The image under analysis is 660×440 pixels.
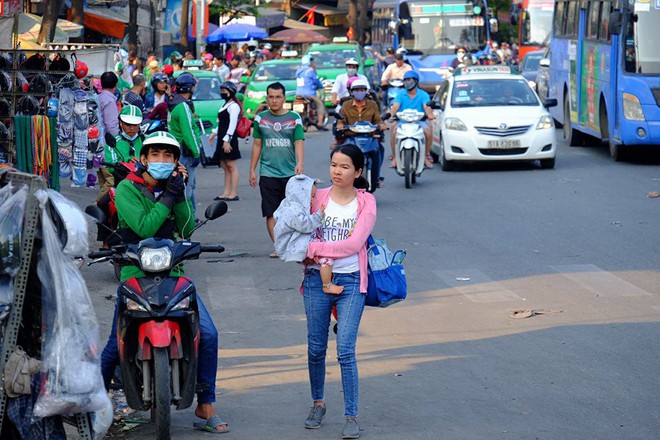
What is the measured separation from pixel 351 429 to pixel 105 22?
3475 cm

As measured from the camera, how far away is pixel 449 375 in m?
7.94

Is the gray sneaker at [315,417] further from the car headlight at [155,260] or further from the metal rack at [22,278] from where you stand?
the metal rack at [22,278]

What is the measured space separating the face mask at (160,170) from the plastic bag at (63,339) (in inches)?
52.7

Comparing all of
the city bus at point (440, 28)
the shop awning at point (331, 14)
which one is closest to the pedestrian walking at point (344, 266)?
the city bus at point (440, 28)

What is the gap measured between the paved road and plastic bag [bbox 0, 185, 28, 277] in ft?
5.83

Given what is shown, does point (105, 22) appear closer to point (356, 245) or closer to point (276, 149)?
point (276, 149)

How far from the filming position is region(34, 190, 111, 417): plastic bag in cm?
522

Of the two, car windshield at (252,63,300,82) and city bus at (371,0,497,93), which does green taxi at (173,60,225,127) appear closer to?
car windshield at (252,63,300,82)

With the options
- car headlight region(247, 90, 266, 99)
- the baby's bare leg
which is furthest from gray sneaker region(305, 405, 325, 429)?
car headlight region(247, 90, 266, 99)

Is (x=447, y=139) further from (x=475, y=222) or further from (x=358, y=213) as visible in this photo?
(x=358, y=213)

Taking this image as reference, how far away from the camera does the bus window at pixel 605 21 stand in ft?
73.4

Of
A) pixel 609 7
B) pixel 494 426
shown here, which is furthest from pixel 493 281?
pixel 609 7

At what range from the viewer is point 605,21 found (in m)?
22.8

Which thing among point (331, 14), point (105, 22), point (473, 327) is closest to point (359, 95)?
point (473, 327)
